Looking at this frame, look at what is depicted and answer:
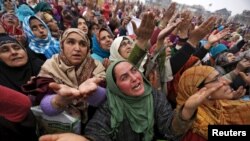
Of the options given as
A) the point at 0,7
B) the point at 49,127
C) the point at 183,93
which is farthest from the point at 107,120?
the point at 0,7

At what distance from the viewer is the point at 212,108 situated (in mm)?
1832

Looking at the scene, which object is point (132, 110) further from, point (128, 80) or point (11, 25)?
point (11, 25)

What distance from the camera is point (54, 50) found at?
293cm

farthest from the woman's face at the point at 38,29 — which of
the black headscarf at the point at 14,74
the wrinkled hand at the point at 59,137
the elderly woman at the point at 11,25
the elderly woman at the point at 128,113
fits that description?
the wrinkled hand at the point at 59,137

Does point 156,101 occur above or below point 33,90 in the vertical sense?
below

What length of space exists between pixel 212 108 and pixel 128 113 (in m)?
0.67

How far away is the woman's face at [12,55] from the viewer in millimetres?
1970

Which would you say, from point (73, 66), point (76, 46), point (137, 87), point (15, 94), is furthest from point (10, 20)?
point (137, 87)

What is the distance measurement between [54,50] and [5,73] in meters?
1.00

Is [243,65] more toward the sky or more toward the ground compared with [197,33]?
more toward the ground

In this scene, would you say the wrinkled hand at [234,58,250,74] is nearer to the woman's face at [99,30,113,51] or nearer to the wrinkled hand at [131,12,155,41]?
the wrinkled hand at [131,12,155,41]

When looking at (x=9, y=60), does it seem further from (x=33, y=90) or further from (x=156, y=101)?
(x=156, y=101)

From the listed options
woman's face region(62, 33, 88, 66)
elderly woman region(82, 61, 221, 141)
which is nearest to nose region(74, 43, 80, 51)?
woman's face region(62, 33, 88, 66)

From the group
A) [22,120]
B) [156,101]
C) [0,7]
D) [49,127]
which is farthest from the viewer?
[0,7]
